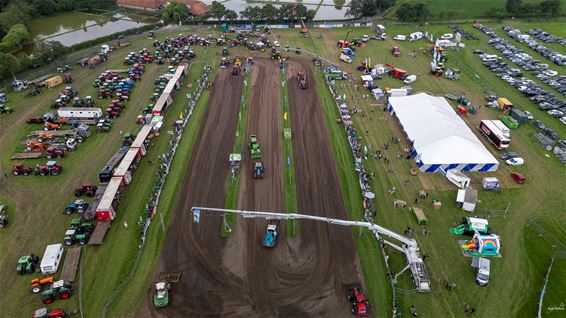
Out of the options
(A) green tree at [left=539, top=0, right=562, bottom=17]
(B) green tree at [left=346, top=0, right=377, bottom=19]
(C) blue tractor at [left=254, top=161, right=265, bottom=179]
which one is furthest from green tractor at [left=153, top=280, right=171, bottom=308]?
(A) green tree at [left=539, top=0, right=562, bottom=17]

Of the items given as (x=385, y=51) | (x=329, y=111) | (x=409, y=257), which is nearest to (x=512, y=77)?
(x=385, y=51)

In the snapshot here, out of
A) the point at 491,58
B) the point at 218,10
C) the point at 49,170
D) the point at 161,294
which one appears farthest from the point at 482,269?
the point at 218,10

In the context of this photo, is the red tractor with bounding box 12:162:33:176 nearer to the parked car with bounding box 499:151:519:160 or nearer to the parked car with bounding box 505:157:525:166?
the parked car with bounding box 499:151:519:160

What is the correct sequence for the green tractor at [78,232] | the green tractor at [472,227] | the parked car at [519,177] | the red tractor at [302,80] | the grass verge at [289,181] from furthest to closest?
the red tractor at [302,80], the parked car at [519,177], the grass verge at [289,181], the green tractor at [472,227], the green tractor at [78,232]

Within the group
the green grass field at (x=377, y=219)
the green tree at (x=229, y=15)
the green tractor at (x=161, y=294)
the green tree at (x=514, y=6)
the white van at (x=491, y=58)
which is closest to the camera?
the green tractor at (x=161, y=294)

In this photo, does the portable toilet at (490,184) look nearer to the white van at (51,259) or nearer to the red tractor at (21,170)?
the white van at (51,259)

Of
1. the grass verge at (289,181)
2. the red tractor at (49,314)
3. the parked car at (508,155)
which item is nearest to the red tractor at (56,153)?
the red tractor at (49,314)
